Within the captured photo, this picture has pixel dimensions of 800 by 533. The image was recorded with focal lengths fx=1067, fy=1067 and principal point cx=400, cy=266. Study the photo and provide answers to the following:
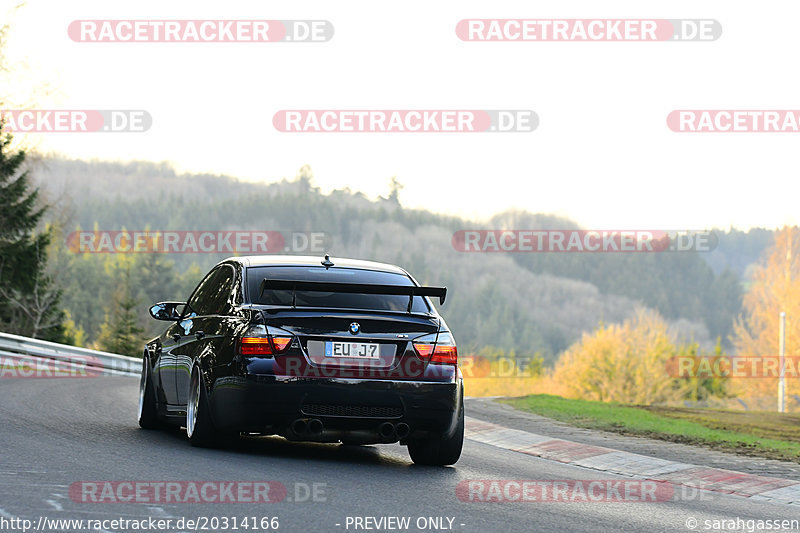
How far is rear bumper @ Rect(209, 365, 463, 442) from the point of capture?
8.18 metres

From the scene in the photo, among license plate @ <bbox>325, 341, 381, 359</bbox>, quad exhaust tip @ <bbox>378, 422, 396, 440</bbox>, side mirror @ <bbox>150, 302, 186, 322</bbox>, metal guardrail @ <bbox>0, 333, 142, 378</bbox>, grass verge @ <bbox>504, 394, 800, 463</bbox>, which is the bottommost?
grass verge @ <bbox>504, 394, 800, 463</bbox>

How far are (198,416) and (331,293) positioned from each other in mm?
1510

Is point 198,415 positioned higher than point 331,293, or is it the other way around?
point 331,293

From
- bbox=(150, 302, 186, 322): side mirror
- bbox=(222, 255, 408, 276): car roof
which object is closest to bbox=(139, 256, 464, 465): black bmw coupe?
bbox=(222, 255, 408, 276): car roof

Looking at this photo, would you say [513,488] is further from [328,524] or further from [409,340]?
[328,524]

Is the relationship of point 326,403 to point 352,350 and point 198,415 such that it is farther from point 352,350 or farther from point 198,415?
point 198,415

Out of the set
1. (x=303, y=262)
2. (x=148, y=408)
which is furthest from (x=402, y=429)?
(x=148, y=408)

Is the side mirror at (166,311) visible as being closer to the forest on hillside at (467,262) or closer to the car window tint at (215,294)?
the car window tint at (215,294)

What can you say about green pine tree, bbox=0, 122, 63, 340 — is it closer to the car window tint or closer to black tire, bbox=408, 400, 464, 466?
the car window tint

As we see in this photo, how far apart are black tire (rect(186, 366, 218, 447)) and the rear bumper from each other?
319mm

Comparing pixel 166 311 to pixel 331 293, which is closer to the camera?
pixel 331 293

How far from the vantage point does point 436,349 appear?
855cm

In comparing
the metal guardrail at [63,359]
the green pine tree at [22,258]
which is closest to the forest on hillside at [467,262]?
the green pine tree at [22,258]

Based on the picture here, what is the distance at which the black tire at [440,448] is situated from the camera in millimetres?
8859
